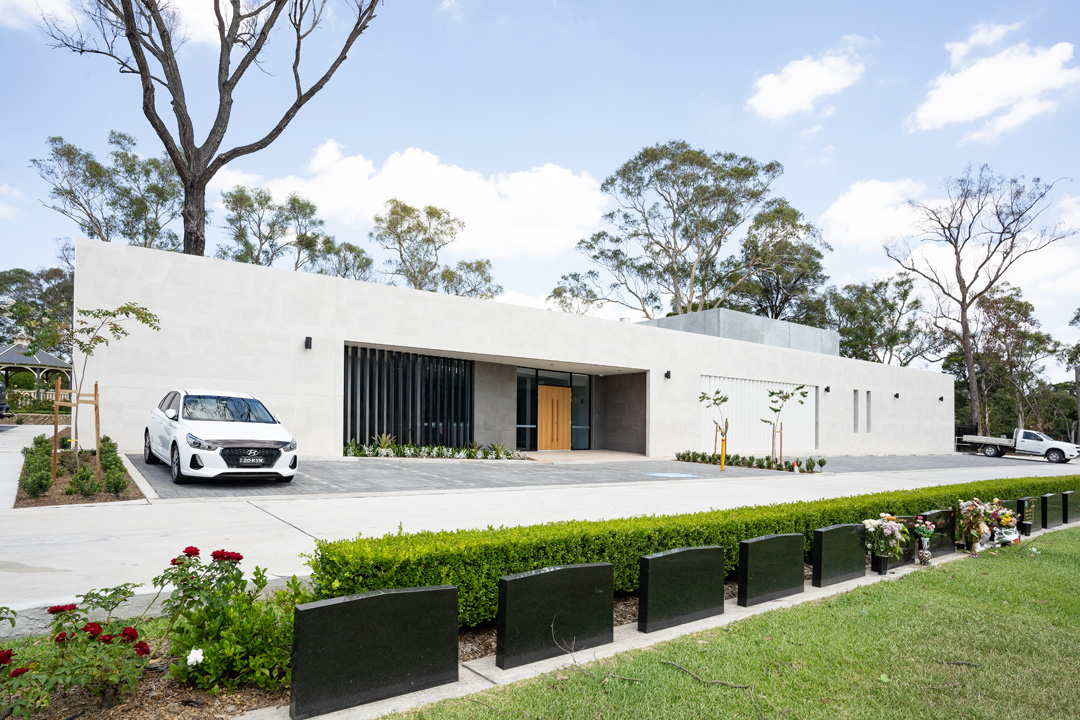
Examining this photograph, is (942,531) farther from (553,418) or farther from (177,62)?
(177,62)

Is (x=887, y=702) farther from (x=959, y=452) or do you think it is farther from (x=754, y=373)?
(x=959, y=452)

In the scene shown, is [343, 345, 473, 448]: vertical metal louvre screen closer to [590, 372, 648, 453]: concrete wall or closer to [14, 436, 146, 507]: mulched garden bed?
[590, 372, 648, 453]: concrete wall

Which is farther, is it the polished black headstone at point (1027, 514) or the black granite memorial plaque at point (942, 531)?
the polished black headstone at point (1027, 514)

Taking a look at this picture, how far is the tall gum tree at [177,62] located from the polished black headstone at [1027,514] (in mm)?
19017

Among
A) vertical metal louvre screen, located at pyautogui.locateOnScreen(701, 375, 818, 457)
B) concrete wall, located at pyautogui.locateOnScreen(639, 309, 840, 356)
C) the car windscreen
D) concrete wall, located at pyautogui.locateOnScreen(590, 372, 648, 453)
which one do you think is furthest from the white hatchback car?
concrete wall, located at pyautogui.locateOnScreen(639, 309, 840, 356)

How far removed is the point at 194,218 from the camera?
1788 centimetres

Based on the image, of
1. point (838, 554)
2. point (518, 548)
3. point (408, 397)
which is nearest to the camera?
point (518, 548)

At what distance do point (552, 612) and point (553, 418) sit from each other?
720 inches

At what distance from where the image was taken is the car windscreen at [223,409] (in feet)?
33.5

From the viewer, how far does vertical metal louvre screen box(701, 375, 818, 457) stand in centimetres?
2295

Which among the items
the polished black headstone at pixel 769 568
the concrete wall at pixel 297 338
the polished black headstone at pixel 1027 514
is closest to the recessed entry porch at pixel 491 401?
the concrete wall at pixel 297 338

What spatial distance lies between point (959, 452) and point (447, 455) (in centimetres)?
3124

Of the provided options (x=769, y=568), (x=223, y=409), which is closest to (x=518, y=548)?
(x=769, y=568)

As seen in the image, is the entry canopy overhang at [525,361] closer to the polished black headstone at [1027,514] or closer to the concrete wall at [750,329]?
the concrete wall at [750,329]
